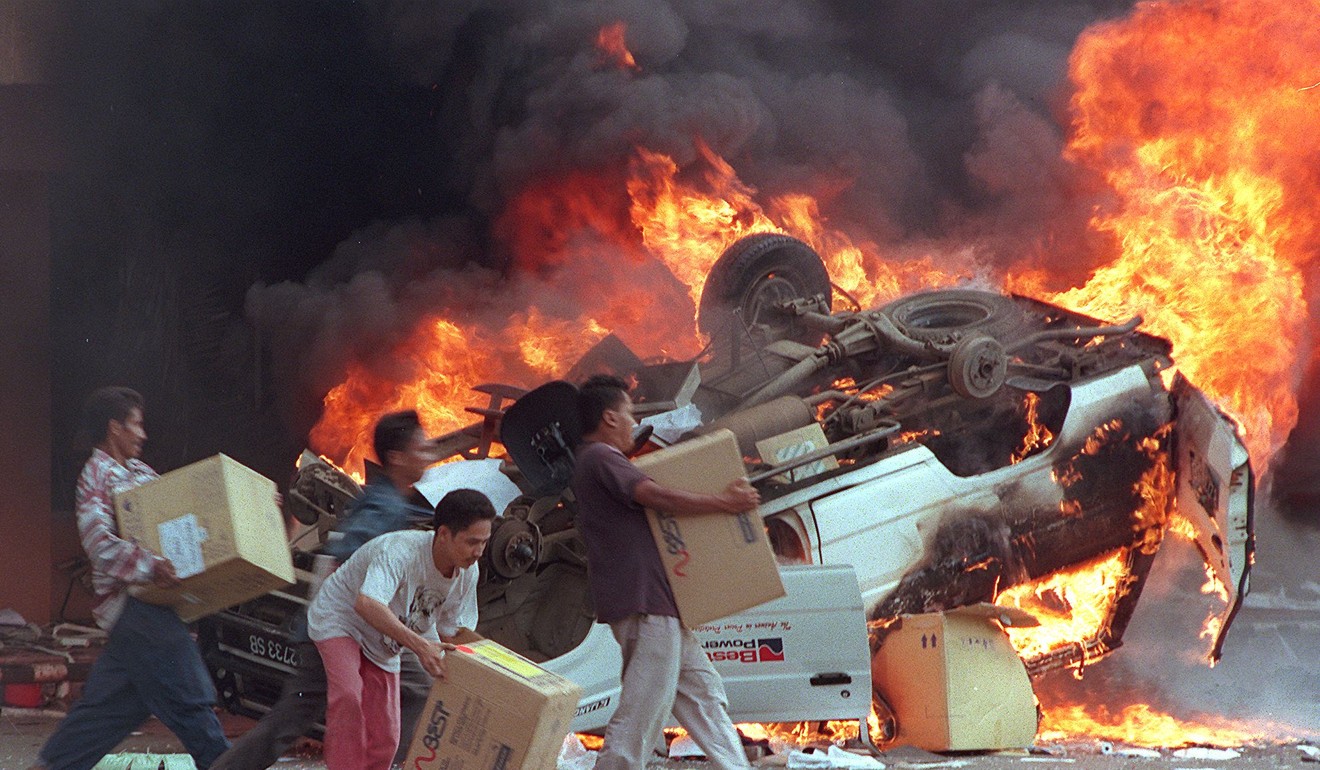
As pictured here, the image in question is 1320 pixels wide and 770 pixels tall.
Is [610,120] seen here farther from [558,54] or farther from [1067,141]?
[1067,141]

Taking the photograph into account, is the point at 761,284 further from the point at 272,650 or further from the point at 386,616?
the point at 386,616

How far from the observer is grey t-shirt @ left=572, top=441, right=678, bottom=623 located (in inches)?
201

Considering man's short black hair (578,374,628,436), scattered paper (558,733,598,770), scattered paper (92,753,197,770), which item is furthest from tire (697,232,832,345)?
scattered paper (92,753,197,770)

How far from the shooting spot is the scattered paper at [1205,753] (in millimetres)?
7383

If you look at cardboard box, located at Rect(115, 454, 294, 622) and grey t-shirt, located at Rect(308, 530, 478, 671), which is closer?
grey t-shirt, located at Rect(308, 530, 478, 671)

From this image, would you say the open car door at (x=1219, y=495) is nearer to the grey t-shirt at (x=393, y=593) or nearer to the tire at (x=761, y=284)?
the tire at (x=761, y=284)

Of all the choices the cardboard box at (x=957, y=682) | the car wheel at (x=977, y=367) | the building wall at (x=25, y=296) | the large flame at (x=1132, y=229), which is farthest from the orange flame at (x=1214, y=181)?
the building wall at (x=25, y=296)

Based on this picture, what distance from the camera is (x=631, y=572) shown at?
5.12 m

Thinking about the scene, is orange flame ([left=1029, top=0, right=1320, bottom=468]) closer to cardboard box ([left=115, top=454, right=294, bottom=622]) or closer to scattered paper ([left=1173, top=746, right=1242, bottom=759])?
scattered paper ([left=1173, top=746, right=1242, bottom=759])

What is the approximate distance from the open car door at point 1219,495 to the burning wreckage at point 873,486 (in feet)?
0.04

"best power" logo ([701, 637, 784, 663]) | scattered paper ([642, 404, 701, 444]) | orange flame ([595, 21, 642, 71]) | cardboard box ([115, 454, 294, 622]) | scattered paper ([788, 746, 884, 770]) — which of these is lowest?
scattered paper ([788, 746, 884, 770])

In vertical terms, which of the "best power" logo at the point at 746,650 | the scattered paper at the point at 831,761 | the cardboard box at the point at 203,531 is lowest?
the scattered paper at the point at 831,761

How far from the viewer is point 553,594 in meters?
7.30

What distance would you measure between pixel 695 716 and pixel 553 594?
6.78ft
